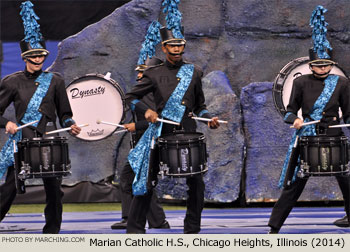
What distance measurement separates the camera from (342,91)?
667 cm

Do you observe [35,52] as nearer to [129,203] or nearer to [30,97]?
[30,97]

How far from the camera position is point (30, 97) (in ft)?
21.3

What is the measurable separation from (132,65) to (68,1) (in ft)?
3.50

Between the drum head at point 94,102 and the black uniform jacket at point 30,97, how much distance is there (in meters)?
1.82

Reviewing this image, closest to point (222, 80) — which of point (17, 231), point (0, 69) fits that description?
point (0, 69)

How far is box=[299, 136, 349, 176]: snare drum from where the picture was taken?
6.32 m

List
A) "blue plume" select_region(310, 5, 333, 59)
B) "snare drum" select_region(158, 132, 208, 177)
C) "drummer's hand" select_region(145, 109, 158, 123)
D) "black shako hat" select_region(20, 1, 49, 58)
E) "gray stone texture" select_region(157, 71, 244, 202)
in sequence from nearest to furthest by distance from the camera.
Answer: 1. "snare drum" select_region(158, 132, 208, 177)
2. "drummer's hand" select_region(145, 109, 158, 123)
3. "black shako hat" select_region(20, 1, 49, 58)
4. "blue plume" select_region(310, 5, 333, 59)
5. "gray stone texture" select_region(157, 71, 244, 202)

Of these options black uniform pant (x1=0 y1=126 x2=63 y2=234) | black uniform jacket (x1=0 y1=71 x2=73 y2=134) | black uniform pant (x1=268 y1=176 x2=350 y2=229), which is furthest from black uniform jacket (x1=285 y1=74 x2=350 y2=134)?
black uniform pant (x1=0 y1=126 x2=63 y2=234)

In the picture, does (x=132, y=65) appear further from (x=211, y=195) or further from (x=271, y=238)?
(x=271, y=238)

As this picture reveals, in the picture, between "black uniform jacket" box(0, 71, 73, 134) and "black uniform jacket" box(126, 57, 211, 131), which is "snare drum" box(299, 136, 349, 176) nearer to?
"black uniform jacket" box(126, 57, 211, 131)

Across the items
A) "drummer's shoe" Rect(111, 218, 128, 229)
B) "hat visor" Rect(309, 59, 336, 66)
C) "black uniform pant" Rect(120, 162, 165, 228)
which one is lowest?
"drummer's shoe" Rect(111, 218, 128, 229)

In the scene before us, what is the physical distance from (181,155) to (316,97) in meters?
1.34

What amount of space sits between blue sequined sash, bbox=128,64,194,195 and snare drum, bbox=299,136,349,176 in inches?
40.2

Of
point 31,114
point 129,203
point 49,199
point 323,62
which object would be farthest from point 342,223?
point 31,114
